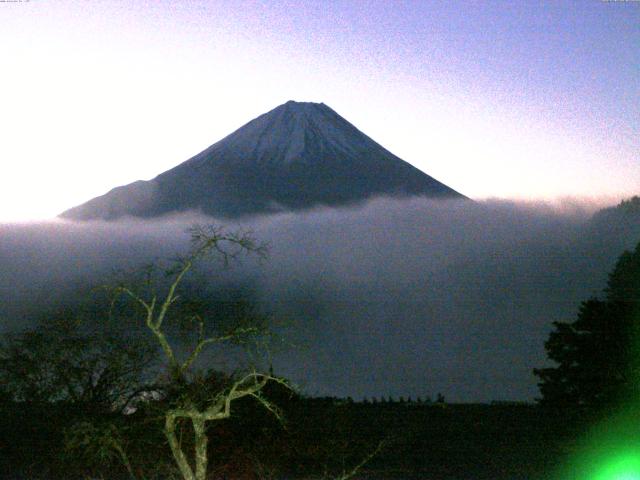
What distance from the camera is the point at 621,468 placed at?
46.3 feet

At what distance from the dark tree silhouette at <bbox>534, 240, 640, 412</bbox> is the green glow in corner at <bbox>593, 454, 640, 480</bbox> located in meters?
2.16

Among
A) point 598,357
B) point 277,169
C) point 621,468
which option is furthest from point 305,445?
point 277,169

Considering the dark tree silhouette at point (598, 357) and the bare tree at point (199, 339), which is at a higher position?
the bare tree at point (199, 339)

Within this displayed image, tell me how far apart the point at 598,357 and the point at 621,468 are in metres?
3.93

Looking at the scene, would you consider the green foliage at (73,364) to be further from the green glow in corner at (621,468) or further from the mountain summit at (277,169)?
the mountain summit at (277,169)

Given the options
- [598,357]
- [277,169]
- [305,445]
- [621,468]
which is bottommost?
[621,468]

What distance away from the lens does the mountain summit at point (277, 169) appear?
127 metres

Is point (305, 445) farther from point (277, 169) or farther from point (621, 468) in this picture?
point (277, 169)

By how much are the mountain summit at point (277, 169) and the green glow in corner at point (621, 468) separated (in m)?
111

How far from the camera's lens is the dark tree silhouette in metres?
16.7

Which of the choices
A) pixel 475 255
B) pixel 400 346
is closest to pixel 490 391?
pixel 400 346

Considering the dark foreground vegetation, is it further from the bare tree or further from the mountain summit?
the mountain summit

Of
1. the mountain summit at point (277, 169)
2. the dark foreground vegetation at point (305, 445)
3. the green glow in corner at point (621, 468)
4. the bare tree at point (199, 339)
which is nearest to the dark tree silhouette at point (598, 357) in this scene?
the dark foreground vegetation at point (305, 445)

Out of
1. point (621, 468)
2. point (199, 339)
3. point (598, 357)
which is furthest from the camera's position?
point (598, 357)
